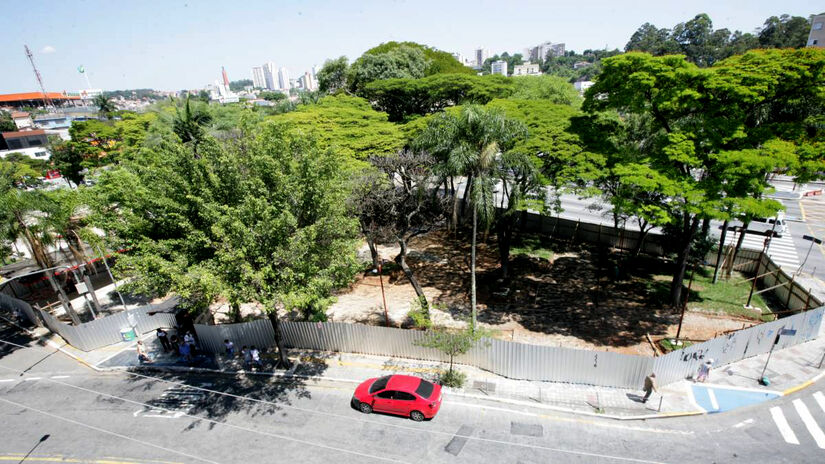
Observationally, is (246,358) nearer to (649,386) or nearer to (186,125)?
(649,386)

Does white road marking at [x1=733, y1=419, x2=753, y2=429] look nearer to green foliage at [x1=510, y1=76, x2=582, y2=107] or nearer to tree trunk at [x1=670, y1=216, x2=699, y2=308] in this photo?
tree trunk at [x1=670, y1=216, x2=699, y2=308]

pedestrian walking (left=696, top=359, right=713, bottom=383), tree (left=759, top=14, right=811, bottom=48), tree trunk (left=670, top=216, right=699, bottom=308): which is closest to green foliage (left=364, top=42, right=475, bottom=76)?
tree trunk (left=670, top=216, right=699, bottom=308)

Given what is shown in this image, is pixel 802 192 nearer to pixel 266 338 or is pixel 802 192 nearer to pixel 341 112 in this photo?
pixel 341 112

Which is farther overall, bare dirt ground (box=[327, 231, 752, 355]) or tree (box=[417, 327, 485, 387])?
bare dirt ground (box=[327, 231, 752, 355])

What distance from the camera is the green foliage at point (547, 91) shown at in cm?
5138

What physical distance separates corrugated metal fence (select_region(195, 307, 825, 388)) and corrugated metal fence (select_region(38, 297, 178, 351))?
4728 mm

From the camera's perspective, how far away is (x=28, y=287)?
27.5 m

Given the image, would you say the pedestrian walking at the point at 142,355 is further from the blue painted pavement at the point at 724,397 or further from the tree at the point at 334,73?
the tree at the point at 334,73

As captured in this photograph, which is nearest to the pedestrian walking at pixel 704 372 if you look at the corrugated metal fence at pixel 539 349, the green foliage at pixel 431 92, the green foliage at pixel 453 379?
the corrugated metal fence at pixel 539 349

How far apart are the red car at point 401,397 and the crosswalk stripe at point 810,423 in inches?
496

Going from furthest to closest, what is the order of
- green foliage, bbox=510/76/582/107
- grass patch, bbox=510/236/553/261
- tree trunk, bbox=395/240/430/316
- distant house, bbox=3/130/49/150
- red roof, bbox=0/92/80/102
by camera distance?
1. red roof, bbox=0/92/80/102
2. distant house, bbox=3/130/49/150
3. green foliage, bbox=510/76/582/107
4. grass patch, bbox=510/236/553/261
5. tree trunk, bbox=395/240/430/316

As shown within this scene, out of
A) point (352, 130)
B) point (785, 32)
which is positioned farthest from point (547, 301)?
point (785, 32)

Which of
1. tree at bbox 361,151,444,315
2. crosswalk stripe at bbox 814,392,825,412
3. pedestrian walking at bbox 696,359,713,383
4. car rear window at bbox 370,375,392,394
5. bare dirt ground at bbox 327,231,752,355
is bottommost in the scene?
bare dirt ground at bbox 327,231,752,355

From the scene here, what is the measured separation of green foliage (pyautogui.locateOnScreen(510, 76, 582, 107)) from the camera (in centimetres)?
5138
